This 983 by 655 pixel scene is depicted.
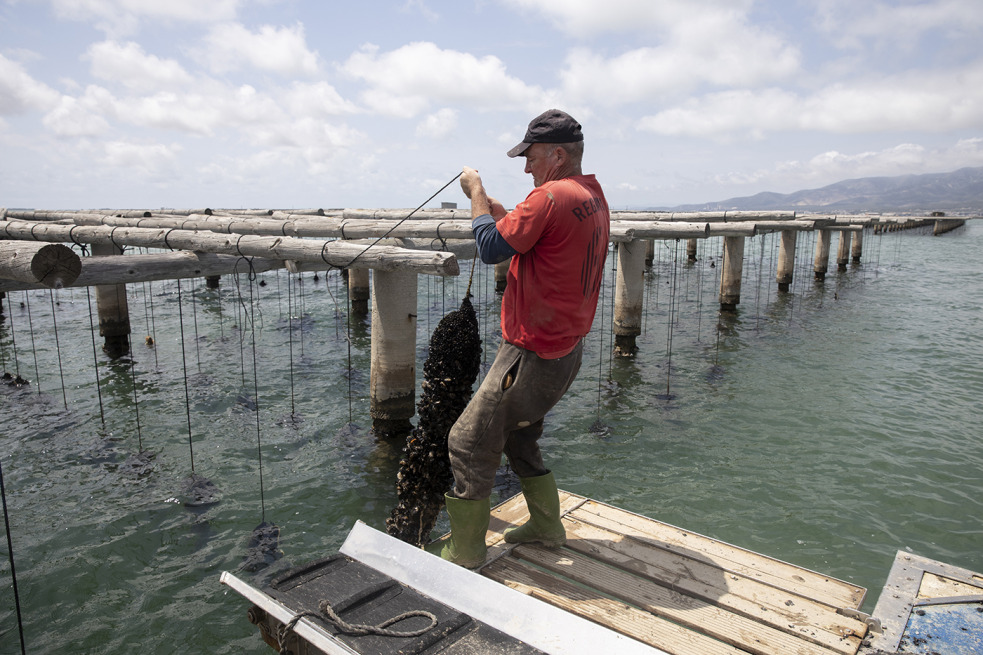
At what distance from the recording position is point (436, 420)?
12.1 ft

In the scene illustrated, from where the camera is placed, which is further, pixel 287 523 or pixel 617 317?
pixel 617 317

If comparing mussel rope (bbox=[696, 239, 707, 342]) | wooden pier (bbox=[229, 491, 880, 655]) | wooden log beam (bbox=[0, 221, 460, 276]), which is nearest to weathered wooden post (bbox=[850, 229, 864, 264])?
mussel rope (bbox=[696, 239, 707, 342])

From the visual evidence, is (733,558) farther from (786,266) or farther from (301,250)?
(786,266)

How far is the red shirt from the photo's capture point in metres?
2.90

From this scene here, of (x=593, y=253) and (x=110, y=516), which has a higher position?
(x=593, y=253)

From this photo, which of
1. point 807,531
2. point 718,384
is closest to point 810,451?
point 807,531

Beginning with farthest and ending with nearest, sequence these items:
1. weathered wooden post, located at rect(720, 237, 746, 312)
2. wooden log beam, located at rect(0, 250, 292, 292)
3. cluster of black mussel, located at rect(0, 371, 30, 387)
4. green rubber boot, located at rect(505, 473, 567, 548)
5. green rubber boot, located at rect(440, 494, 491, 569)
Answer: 1. weathered wooden post, located at rect(720, 237, 746, 312)
2. cluster of black mussel, located at rect(0, 371, 30, 387)
3. wooden log beam, located at rect(0, 250, 292, 292)
4. green rubber boot, located at rect(505, 473, 567, 548)
5. green rubber boot, located at rect(440, 494, 491, 569)

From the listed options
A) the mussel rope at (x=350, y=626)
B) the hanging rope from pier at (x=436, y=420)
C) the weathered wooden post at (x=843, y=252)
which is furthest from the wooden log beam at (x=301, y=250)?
the weathered wooden post at (x=843, y=252)

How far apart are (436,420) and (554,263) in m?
1.28

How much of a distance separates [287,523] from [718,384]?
7281 millimetres

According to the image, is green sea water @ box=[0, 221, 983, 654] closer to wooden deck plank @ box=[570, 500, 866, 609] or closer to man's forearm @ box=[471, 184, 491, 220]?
wooden deck plank @ box=[570, 500, 866, 609]

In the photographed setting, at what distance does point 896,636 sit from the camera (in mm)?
2896

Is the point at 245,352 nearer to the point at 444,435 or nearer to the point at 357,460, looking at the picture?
the point at 357,460

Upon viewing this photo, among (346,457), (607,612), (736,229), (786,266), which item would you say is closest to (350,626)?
(607,612)
